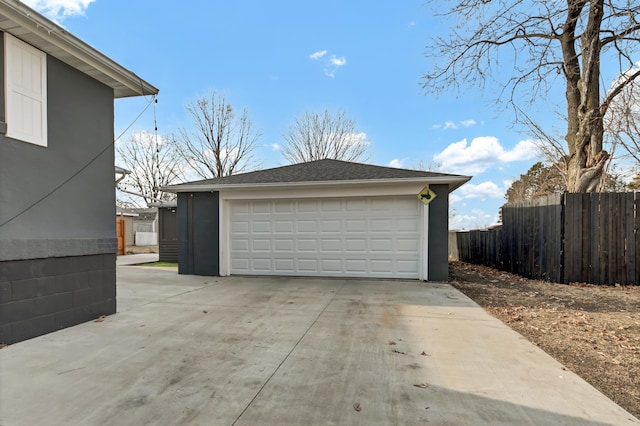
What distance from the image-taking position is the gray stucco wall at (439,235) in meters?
8.01

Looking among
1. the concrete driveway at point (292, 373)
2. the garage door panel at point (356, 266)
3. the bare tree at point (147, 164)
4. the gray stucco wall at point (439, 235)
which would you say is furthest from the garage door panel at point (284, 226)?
the bare tree at point (147, 164)

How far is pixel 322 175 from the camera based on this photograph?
8703 mm

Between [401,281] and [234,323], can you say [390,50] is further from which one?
[234,323]

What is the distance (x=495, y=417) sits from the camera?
7.59ft

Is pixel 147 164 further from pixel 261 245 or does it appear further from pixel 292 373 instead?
pixel 292 373

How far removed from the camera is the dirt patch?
9.84 feet

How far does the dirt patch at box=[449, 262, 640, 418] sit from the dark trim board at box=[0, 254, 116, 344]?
226 inches

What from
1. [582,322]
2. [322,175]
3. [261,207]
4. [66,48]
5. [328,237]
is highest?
[66,48]

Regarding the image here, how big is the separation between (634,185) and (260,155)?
76.5ft

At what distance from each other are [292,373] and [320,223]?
583 centimetres

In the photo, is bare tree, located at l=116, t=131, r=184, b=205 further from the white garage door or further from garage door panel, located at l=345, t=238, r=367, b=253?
garage door panel, located at l=345, t=238, r=367, b=253

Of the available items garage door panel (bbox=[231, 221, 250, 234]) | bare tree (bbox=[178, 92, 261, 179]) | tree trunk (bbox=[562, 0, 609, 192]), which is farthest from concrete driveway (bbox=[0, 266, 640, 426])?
bare tree (bbox=[178, 92, 261, 179])

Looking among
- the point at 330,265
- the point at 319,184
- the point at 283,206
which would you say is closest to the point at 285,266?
the point at 330,265

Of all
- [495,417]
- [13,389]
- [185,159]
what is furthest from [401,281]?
[185,159]
